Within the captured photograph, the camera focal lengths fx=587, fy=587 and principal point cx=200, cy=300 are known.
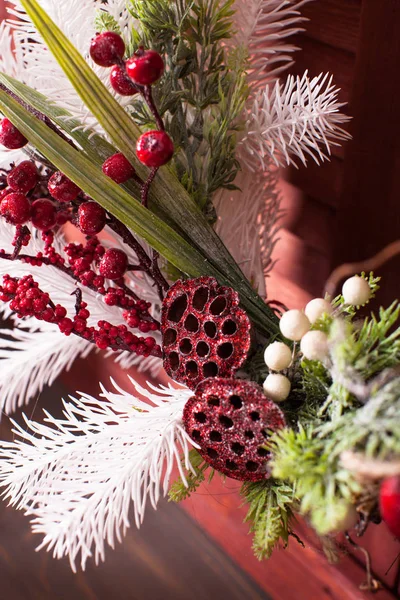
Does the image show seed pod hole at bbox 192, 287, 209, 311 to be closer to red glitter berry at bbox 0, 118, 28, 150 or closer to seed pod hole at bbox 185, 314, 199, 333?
seed pod hole at bbox 185, 314, 199, 333

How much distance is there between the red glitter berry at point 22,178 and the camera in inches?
15.3

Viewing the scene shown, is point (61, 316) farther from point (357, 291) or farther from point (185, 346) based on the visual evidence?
point (357, 291)

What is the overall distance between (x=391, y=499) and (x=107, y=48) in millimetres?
263

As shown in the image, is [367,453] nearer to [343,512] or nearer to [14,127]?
[343,512]

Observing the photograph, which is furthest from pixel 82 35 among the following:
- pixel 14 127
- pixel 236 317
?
pixel 236 317

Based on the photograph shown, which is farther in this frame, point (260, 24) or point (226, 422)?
point (260, 24)

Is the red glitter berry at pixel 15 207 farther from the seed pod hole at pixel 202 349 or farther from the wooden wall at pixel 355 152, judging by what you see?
the wooden wall at pixel 355 152

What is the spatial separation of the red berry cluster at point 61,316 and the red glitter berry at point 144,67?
0.16m

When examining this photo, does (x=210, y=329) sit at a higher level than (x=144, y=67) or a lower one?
lower

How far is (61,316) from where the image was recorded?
0.39m

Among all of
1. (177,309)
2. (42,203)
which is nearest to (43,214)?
(42,203)

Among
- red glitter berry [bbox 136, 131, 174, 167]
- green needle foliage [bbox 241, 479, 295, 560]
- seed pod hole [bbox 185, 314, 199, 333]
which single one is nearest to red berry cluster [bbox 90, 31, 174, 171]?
red glitter berry [bbox 136, 131, 174, 167]

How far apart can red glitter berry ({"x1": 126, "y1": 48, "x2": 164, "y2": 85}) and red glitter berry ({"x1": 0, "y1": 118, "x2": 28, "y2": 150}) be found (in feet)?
0.33

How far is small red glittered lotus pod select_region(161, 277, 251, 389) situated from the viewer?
1.14 ft
